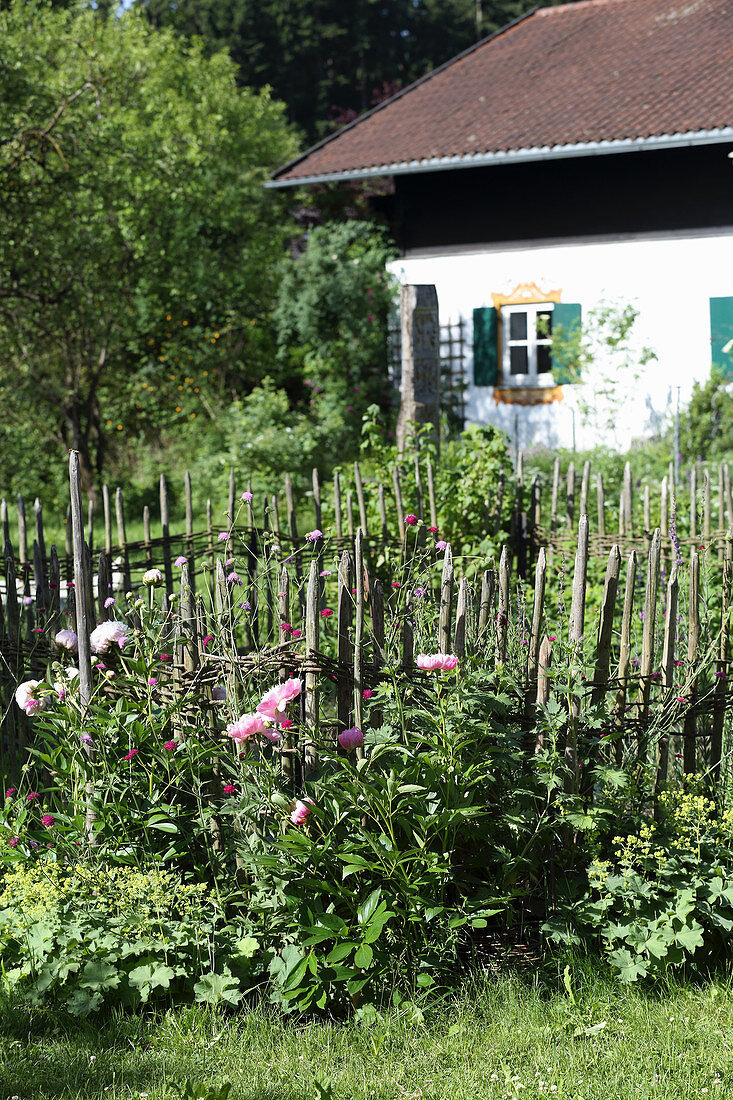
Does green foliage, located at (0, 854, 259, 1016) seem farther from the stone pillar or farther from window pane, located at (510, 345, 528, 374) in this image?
window pane, located at (510, 345, 528, 374)

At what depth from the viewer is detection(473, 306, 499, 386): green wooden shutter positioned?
12.7m

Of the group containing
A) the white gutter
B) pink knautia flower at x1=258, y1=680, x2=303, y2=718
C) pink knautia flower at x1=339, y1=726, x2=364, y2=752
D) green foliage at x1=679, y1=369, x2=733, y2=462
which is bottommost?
pink knautia flower at x1=339, y1=726, x2=364, y2=752

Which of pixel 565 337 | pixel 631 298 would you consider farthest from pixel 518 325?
pixel 631 298

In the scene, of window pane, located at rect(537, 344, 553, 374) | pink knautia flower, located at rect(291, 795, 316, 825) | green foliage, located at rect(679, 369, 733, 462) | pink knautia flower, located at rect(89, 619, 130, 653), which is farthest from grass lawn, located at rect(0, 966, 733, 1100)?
window pane, located at rect(537, 344, 553, 374)

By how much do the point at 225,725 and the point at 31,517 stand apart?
871 cm

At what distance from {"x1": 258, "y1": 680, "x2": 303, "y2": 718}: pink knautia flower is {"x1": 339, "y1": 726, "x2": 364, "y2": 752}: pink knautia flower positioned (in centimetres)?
19

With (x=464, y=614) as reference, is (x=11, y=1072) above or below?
below

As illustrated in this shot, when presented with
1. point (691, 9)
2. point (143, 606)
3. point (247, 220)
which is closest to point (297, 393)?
point (247, 220)

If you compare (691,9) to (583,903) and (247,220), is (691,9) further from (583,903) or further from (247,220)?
(583,903)

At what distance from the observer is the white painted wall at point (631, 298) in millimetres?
11406

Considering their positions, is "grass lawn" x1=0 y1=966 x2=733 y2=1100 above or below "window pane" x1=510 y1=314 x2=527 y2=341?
below

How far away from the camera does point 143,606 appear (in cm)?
313

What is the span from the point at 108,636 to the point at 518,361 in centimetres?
1035

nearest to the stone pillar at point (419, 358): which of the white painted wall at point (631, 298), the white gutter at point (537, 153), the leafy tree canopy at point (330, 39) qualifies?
the white painted wall at point (631, 298)
